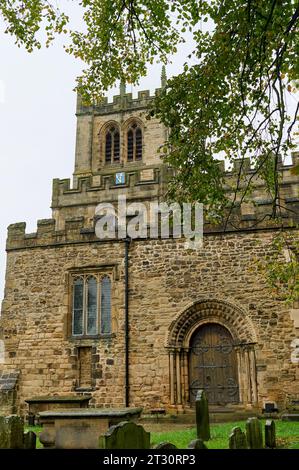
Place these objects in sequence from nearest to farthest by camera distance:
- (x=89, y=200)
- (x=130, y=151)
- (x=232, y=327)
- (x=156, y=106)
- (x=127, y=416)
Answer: (x=156, y=106) < (x=127, y=416) < (x=232, y=327) < (x=89, y=200) < (x=130, y=151)

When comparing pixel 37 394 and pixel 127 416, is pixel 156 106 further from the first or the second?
pixel 37 394

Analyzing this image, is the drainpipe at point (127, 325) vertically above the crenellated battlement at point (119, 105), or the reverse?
the crenellated battlement at point (119, 105)

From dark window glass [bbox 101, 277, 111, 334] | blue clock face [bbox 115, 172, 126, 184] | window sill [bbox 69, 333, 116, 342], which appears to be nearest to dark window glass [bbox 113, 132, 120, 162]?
blue clock face [bbox 115, 172, 126, 184]

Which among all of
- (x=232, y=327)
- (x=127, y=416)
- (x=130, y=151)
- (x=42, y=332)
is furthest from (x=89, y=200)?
(x=127, y=416)

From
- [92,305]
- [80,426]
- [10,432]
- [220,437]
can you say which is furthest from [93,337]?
[10,432]

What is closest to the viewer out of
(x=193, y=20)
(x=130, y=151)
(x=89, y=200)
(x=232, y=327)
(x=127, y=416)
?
(x=193, y=20)

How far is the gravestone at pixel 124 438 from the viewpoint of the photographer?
20.0 feet

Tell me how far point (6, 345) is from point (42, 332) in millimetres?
1177

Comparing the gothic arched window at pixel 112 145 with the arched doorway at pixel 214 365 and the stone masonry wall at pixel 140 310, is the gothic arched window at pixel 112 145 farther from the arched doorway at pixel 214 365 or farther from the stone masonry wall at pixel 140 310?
the arched doorway at pixel 214 365

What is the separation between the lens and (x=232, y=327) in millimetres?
13680

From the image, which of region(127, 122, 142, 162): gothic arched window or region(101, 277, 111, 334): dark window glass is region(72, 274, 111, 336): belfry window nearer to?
region(101, 277, 111, 334): dark window glass

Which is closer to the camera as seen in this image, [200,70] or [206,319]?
[200,70]

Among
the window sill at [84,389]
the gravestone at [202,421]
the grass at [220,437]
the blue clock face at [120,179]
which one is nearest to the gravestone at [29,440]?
the grass at [220,437]

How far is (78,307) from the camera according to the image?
14852 mm
